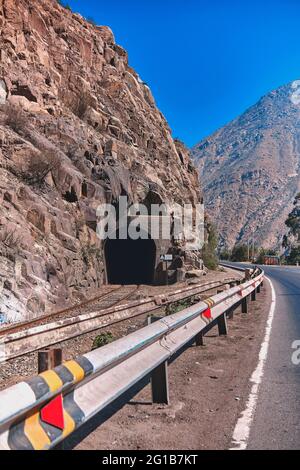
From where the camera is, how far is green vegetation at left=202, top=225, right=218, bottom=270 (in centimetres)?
5568

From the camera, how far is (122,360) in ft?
14.4

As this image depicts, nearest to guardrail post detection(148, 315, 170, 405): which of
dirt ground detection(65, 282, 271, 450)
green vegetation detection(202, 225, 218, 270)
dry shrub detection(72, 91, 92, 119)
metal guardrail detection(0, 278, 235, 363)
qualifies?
dirt ground detection(65, 282, 271, 450)

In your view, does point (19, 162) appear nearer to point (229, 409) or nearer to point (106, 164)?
point (106, 164)

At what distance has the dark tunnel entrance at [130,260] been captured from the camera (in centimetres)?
3822

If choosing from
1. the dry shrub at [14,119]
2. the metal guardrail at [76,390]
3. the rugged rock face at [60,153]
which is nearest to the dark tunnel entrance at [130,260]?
the rugged rock face at [60,153]

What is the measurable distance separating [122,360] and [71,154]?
3086 centimetres

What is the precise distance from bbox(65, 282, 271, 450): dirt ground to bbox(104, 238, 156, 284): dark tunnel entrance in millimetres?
29709

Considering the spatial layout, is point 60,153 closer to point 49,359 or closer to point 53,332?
point 53,332

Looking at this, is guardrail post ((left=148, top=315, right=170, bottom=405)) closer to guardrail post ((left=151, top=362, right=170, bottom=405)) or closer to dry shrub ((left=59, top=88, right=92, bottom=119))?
guardrail post ((left=151, top=362, right=170, bottom=405))

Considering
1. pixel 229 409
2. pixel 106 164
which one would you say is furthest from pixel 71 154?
A: pixel 229 409

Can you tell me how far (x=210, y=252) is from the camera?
59156mm

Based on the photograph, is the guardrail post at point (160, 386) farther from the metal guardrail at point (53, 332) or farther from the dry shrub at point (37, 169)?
the dry shrub at point (37, 169)

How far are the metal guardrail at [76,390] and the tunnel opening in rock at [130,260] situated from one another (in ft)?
105

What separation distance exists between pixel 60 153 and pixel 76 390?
2897 centimetres
